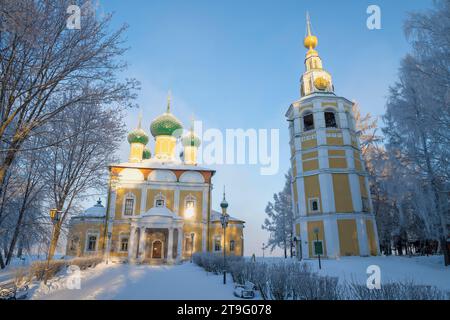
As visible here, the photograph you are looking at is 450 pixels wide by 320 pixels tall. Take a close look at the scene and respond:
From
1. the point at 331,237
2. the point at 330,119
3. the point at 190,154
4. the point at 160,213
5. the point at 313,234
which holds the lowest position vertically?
the point at 331,237

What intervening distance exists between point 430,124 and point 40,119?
13852mm

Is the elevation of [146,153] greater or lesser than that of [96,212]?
greater

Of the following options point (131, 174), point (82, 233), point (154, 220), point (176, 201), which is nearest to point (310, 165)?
point (176, 201)

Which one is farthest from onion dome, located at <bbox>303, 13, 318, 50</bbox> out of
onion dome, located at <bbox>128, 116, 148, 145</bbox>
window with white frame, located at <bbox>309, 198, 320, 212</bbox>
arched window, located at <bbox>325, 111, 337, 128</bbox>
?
onion dome, located at <bbox>128, 116, 148, 145</bbox>

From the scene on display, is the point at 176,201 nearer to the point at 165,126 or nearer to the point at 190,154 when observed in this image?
the point at 190,154

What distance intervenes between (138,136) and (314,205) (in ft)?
80.8

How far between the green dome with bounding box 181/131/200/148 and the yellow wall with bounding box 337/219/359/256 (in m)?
21.8

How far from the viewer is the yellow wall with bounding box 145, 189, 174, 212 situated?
2948 cm

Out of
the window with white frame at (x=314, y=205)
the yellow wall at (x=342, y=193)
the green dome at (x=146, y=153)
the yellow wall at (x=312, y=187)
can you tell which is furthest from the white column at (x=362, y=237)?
the green dome at (x=146, y=153)

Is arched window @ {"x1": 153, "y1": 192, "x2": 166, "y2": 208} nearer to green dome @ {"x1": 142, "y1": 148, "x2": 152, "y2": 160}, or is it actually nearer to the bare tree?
green dome @ {"x1": 142, "y1": 148, "x2": 152, "y2": 160}

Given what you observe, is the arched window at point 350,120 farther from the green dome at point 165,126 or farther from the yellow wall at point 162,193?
the green dome at point 165,126

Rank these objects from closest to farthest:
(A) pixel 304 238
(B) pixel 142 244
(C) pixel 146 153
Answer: (A) pixel 304 238
(B) pixel 142 244
(C) pixel 146 153

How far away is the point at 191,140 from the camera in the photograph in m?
37.0
